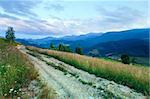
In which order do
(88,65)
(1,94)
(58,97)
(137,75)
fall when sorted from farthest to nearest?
(88,65)
(137,75)
(58,97)
(1,94)

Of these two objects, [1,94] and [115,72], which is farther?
[115,72]

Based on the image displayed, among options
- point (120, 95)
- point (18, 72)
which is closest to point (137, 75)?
point (120, 95)

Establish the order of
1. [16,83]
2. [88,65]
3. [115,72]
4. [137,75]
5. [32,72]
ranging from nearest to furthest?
[16,83] → [32,72] → [137,75] → [115,72] → [88,65]

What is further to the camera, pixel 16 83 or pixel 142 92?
pixel 142 92

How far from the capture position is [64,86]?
15.9 metres

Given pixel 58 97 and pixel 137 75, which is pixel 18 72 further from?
pixel 137 75

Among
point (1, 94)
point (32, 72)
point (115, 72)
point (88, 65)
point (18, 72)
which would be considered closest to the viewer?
point (1, 94)

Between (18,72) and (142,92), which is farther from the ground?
(18,72)

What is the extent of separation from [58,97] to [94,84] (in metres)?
5.26

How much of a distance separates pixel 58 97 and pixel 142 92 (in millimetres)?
4934

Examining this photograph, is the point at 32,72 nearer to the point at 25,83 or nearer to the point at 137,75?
the point at 25,83

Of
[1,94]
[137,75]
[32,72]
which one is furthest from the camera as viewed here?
[137,75]

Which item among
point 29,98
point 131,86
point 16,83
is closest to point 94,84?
point 131,86

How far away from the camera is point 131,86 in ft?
56.7
